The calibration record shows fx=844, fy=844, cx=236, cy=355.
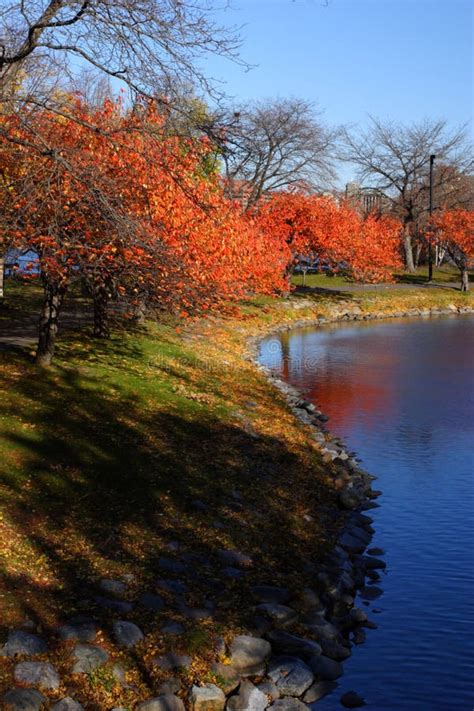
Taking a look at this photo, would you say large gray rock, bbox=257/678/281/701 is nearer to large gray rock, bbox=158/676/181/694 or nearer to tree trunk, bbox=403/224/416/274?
large gray rock, bbox=158/676/181/694

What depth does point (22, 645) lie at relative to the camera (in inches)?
356

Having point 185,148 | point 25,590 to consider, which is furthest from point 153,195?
point 25,590

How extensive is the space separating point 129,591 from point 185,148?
9.02 meters

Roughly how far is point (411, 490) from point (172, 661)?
925cm

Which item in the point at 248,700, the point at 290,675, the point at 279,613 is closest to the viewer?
the point at 248,700

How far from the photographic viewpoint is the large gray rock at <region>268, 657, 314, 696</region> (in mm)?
9711

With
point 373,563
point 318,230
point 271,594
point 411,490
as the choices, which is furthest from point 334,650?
point 318,230

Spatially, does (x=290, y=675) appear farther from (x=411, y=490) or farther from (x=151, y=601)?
(x=411, y=490)

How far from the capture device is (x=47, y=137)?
18188 mm

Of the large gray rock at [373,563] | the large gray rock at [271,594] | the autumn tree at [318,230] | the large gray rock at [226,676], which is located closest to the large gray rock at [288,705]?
the large gray rock at [226,676]

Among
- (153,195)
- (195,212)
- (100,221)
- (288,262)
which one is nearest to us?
(100,221)

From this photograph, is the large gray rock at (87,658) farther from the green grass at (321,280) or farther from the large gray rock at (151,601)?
the green grass at (321,280)

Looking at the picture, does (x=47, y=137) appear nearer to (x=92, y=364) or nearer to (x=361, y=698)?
(x=92, y=364)

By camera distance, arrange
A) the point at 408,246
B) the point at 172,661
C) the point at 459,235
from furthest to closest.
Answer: the point at 408,246
the point at 459,235
the point at 172,661
